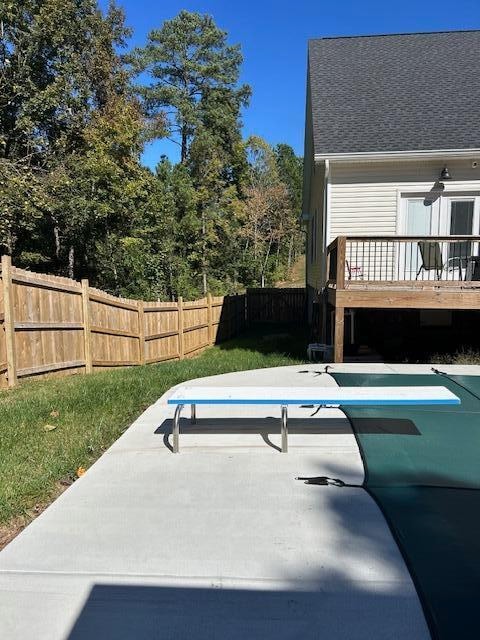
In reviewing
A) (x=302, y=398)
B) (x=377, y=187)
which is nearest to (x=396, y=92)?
(x=377, y=187)

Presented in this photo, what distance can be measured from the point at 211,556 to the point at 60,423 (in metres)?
3.18

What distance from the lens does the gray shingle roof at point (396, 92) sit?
10188mm

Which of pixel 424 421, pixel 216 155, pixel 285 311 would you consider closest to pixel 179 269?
pixel 285 311

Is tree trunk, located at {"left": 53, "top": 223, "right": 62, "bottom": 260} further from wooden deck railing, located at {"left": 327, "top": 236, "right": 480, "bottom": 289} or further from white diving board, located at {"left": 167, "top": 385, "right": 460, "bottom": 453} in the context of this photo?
white diving board, located at {"left": 167, "top": 385, "right": 460, "bottom": 453}

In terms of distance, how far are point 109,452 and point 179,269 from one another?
63.9ft

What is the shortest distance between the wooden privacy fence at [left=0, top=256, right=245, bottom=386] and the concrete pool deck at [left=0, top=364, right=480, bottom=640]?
3.71 meters

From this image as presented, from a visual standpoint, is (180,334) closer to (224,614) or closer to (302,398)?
(302,398)

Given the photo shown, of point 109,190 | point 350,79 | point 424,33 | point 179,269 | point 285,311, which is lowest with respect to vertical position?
point 285,311

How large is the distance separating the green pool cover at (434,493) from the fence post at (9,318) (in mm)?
4722

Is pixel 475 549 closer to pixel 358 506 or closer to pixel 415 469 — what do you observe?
pixel 358 506

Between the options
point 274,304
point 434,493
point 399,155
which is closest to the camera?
point 434,493

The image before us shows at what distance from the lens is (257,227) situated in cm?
3672

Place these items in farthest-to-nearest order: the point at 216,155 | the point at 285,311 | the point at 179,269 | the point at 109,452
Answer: the point at 216,155, the point at 285,311, the point at 179,269, the point at 109,452

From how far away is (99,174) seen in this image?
1675 cm
